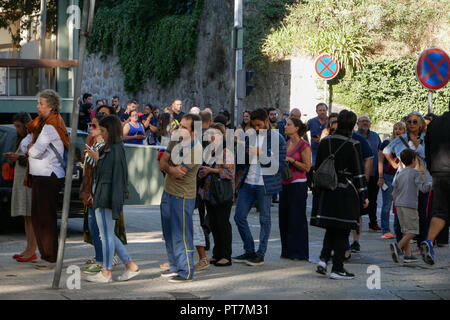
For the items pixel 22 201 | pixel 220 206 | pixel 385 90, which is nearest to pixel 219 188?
pixel 220 206

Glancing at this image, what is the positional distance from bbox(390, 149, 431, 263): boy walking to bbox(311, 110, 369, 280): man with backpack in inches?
64.7

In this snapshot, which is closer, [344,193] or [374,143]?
[344,193]

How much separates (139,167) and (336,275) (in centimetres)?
739

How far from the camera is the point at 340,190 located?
9258 mm

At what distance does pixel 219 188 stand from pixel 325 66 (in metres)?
13.3

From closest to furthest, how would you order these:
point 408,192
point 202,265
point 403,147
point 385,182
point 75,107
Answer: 1. point 75,107
2. point 202,265
3. point 408,192
4. point 403,147
5. point 385,182

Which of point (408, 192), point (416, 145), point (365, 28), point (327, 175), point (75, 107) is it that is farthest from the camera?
point (365, 28)

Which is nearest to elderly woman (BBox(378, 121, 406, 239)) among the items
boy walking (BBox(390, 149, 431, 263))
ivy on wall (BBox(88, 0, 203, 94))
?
boy walking (BBox(390, 149, 431, 263))

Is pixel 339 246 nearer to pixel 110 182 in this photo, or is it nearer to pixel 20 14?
pixel 110 182

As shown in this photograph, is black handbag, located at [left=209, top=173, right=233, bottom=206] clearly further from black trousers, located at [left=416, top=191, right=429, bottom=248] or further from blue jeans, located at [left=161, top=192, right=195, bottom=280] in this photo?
black trousers, located at [left=416, top=191, right=429, bottom=248]

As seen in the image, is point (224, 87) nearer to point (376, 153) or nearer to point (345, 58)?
point (345, 58)

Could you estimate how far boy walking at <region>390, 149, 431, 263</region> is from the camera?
1080 centimetres

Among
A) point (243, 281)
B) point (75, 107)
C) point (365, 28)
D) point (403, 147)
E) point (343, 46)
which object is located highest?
point (365, 28)
